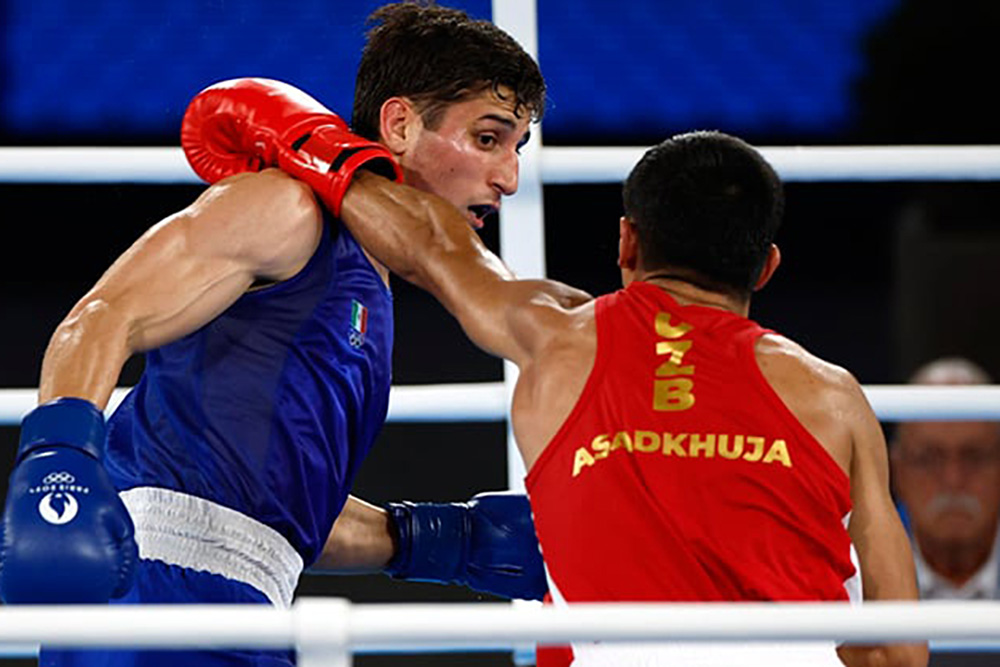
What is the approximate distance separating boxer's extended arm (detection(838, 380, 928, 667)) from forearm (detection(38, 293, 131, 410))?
0.76 meters

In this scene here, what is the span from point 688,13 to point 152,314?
4267mm

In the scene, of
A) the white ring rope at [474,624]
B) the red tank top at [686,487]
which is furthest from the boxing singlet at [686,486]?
the white ring rope at [474,624]

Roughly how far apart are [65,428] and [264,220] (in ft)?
1.25

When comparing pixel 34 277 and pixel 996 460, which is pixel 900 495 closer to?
pixel 996 460

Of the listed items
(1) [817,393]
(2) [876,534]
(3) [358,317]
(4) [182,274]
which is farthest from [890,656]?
(4) [182,274]

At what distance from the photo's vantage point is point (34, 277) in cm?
666

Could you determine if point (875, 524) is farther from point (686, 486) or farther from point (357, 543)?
point (357, 543)

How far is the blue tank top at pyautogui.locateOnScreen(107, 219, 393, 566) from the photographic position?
1792 mm

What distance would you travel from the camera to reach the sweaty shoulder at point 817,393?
4.96 ft

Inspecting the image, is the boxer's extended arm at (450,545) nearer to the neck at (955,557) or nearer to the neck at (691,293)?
the neck at (691,293)

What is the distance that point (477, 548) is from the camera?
80.3 inches

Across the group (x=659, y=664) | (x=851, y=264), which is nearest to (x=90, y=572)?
(x=659, y=664)

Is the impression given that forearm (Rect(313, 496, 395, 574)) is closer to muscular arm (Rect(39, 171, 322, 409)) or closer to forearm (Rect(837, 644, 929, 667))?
muscular arm (Rect(39, 171, 322, 409))

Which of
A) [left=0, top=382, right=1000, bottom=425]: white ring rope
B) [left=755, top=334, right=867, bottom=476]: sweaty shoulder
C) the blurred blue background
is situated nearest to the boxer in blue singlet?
[left=0, top=382, right=1000, bottom=425]: white ring rope
